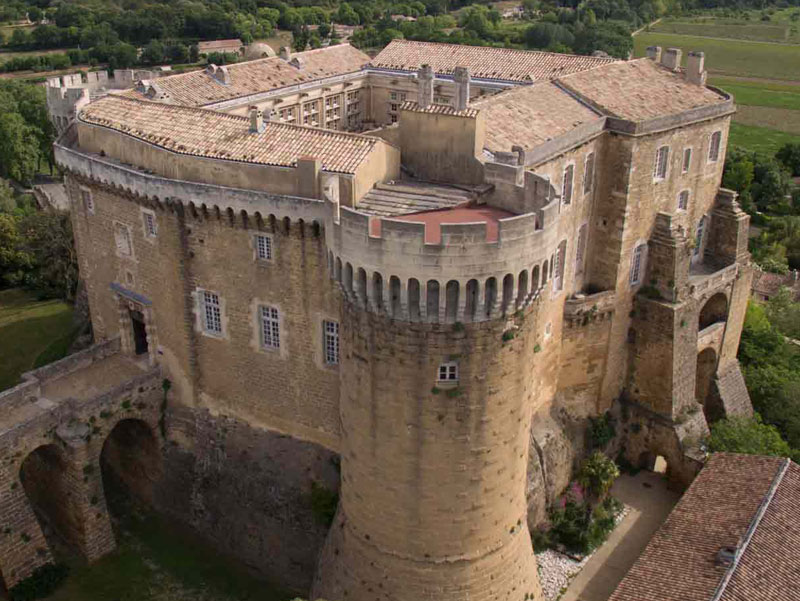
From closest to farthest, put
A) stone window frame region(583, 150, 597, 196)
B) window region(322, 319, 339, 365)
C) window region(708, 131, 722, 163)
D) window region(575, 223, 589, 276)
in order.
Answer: window region(322, 319, 339, 365) < stone window frame region(583, 150, 597, 196) < window region(575, 223, 589, 276) < window region(708, 131, 722, 163)

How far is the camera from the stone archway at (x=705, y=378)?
41.8 m

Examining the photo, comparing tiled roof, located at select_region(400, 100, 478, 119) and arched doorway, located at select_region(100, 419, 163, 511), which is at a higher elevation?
tiled roof, located at select_region(400, 100, 478, 119)

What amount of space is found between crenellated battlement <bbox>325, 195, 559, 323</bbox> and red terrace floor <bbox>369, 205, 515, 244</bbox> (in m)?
0.06

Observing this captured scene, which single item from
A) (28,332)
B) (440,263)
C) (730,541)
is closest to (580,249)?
(730,541)

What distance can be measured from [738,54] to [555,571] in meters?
138

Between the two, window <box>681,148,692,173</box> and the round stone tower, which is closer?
the round stone tower

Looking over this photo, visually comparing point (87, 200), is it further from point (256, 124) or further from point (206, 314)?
point (256, 124)

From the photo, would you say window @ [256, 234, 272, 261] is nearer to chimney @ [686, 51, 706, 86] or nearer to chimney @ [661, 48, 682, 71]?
chimney @ [686, 51, 706, 86]

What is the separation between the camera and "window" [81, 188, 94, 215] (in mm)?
33375

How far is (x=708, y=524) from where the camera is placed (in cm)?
3058

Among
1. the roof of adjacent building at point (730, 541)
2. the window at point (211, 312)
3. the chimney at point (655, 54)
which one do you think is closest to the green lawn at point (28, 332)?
the window at point (211, 312)

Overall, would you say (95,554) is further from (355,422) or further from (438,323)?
(438,323)

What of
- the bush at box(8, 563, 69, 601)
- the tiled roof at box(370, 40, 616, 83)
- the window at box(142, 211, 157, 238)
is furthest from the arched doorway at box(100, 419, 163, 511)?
the tiled roof at box(370, 40, 616, 83)

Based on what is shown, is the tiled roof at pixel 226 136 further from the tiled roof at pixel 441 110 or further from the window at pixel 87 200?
the window at pixel 87 200
